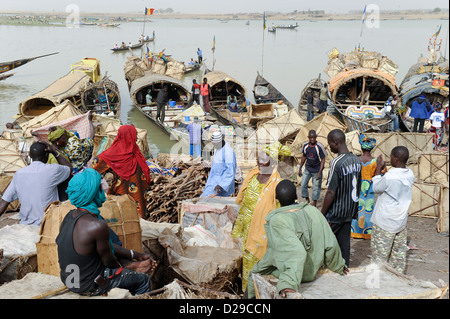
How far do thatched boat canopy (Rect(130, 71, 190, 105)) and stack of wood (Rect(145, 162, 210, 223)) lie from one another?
843 cm

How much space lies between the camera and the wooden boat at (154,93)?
14133 millimetres

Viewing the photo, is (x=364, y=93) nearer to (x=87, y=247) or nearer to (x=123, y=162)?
(x=123, y=162)

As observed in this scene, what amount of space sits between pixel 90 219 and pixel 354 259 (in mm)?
3543

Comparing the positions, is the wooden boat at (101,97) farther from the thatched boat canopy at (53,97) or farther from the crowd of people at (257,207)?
the crowd of people at (257,207)

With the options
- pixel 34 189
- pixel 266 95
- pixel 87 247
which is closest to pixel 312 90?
pixel 266 95

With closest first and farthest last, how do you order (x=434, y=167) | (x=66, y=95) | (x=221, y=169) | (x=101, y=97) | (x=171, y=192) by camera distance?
(x=221, y=169) → (x=171, y=192) → (x=434, y=167) → (x=66, y=95) → (x=101, y=97)

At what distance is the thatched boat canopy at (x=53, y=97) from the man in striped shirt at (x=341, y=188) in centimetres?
1079

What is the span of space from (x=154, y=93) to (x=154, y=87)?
16.0 inches

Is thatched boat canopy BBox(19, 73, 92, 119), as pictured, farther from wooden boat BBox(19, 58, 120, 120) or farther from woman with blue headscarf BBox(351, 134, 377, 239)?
woman with blue headscarf BBox(351, 134, 377, 239)

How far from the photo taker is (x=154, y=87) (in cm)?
1540

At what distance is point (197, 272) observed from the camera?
3.50 m

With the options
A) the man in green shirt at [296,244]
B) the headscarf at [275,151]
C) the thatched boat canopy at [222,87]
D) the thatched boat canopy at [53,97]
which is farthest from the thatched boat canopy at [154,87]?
the man in green shirt at [296,244]

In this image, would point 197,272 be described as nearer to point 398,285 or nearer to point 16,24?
point 398,285

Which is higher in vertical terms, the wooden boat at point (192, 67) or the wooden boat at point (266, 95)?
the wooden boat at point (192, 67)
